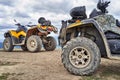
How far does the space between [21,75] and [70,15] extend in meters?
1.84

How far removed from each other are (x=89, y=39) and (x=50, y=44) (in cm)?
806

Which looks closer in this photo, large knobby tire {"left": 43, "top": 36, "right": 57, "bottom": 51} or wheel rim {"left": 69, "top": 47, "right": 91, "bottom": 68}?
wheel rim {"left": 69, "top": 47, "right": 91, "bottom": 68}

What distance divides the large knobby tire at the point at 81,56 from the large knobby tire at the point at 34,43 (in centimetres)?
673

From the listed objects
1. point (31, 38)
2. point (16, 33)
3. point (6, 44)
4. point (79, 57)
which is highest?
point (16, 33)

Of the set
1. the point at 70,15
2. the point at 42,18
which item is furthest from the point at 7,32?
the point at 70,15

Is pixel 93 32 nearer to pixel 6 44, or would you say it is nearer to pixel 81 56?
pixel 81 56

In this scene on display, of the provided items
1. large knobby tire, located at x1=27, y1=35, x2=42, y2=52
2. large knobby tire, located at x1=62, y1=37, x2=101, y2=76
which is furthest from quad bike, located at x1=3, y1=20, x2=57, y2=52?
large knobby tire, located at x1=62, y1=37, x2=101, y2=76

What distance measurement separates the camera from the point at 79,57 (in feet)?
20.0

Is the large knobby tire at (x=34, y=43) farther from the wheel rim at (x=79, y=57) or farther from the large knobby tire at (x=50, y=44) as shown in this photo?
the wheel rim at (x=79, y=57)

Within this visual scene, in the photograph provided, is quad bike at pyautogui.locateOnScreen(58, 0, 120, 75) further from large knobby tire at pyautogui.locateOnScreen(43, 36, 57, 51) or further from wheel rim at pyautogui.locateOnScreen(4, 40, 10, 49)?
wheel rim at pyautogui.locateOnScreen(4, 40, 10, 49)

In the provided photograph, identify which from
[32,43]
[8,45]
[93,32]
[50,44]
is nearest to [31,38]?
[32,43]

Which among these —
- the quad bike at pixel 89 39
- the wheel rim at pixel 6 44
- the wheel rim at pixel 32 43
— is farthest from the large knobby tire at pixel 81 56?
the wheel rim at pixel 6 44

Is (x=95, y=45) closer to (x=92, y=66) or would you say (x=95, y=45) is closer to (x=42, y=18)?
(x=92, y=66)

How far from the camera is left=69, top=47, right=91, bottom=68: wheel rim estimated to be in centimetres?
605
